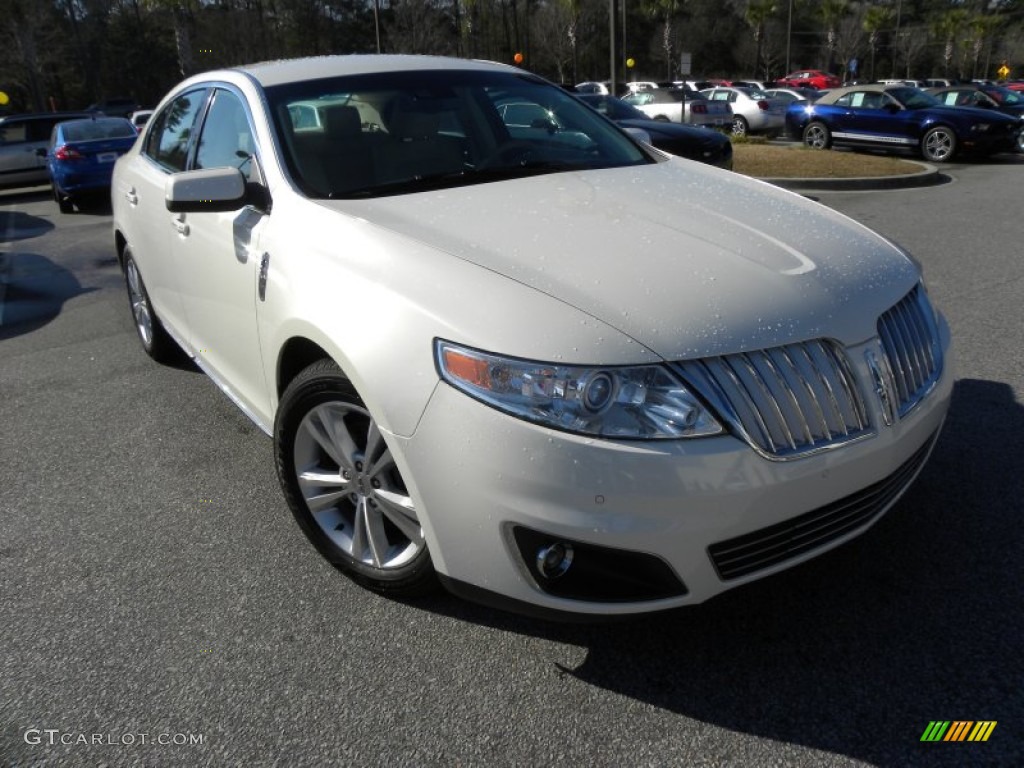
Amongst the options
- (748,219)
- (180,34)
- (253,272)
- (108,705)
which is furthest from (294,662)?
(180,34)

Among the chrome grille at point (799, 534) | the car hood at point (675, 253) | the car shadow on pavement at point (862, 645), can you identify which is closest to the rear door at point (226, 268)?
the car hood at point (675, 253)

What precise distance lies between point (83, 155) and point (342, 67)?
38.4 feet

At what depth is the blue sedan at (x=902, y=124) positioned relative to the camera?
15.7 meters

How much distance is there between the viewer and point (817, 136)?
18125 mm

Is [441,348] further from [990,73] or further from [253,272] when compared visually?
[990,73]

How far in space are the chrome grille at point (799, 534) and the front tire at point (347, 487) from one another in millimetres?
854

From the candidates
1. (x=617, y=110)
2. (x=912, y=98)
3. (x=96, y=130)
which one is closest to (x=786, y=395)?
(x=617, y=110)

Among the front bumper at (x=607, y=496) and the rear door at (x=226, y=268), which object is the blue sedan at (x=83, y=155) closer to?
the rear door at (x=226, y=268)

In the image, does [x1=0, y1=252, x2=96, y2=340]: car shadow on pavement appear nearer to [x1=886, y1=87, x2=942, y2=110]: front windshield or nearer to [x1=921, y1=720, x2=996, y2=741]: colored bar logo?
[x1=921, y1=720, x2=996, y2=741]: colored bar logo

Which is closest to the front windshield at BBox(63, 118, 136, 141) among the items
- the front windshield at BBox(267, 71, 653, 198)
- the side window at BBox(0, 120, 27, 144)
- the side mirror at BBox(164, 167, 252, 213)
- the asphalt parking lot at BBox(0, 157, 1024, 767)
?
the side window at BBox(0, 120, 27, 144)

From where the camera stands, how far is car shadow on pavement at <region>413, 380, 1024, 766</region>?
2.14 m

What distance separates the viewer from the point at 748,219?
283 cm

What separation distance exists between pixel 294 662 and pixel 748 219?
202cm

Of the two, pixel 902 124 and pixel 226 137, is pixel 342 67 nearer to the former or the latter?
pixel 226 137
